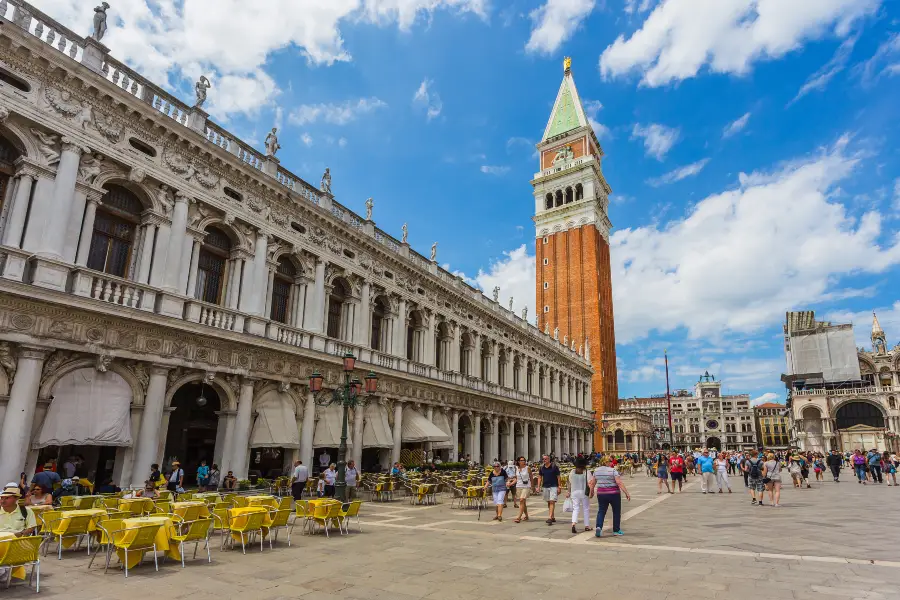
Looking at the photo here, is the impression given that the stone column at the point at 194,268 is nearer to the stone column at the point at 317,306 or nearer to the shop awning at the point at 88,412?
the shop awning at the point at 88,412

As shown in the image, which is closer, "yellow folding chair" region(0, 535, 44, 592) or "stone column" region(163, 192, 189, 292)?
"yellow folding chair" region(0, 535, 44, 592)

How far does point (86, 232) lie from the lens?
15.0 m

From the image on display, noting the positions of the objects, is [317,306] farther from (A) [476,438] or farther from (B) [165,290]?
(A) [476,438]

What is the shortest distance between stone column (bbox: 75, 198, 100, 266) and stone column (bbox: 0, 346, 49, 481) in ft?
9.68

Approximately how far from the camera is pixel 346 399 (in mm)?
15039

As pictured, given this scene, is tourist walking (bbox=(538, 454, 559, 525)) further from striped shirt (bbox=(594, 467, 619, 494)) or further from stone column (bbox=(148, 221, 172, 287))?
stone column (bbox=(148, 221, 172, 287))

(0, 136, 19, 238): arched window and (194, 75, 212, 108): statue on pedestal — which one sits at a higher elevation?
(194, 75, 212, 108): statue on pedestal

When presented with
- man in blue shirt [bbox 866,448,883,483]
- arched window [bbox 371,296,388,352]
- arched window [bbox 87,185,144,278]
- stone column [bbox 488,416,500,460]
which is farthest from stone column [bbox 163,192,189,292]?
man in blue shirt [bbox 866,448,883,483]

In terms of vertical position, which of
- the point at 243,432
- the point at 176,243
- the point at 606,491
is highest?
the point at 176,243

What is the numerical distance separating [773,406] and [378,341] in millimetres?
132016

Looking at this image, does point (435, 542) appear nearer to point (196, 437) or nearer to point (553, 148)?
point (196, 437)

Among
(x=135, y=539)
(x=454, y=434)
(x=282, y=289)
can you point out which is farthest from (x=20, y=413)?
(x=454, y=434)

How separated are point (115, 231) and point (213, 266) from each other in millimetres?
3521

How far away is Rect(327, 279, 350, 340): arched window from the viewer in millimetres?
24212
